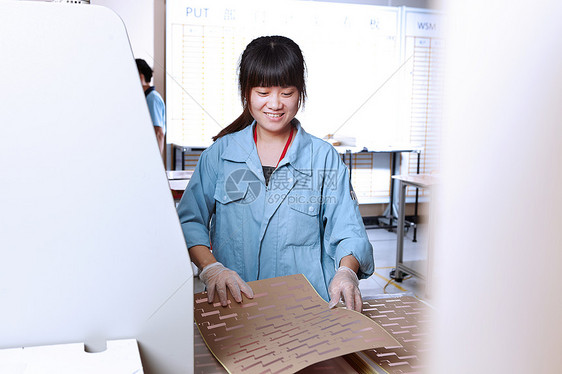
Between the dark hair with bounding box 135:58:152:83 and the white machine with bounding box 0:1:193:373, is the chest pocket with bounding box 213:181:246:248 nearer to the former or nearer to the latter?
the white machine with bounding box 0:1:193:373

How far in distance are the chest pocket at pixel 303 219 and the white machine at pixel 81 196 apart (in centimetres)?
76

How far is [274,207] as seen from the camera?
1.33 metres

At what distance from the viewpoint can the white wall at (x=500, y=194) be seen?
0.19 metres

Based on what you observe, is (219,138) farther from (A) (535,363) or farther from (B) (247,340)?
(A) (535,363)

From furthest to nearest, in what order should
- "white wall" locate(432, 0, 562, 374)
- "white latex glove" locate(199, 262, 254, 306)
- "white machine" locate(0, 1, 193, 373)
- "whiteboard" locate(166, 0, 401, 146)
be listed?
"whiteboard" locate(166, 0, 401, 146), "white latex glove" locate(199, 262, 254, 306), "white machine" locate(0, 1, 193, 373), "white wall" locate(432, 0, 562, 374)

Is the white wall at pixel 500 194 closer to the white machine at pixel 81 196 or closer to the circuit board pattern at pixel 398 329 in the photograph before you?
the circuit board pattern at pixel 398 329

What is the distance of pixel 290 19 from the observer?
457 centimetres

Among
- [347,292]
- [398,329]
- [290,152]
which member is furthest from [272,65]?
[398,329]

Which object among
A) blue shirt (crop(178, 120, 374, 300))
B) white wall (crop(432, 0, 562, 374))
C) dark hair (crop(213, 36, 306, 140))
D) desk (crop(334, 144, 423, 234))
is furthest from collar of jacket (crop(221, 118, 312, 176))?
desk (crop(334, 144, 423, 234))

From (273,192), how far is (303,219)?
0.11m

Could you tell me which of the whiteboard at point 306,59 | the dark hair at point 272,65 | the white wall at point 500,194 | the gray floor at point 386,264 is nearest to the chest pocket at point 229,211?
the dark hair at point 272,65

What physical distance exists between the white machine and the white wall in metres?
0.43

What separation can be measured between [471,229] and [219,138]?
4.42 feet

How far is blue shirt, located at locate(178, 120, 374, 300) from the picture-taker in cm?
134
